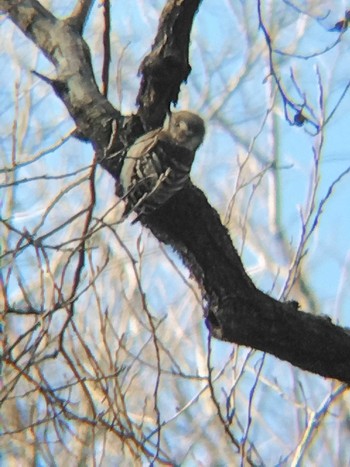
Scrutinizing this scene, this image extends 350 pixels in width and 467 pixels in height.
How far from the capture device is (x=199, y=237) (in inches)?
120

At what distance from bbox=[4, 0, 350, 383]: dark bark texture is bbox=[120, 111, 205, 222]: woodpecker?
4 centimetres

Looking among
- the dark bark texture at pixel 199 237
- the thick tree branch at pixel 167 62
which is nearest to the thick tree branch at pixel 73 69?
the dark bark texture at pixel 199 237

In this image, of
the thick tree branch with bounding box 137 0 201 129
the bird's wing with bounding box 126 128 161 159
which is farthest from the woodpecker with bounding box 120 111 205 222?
the thick tree branch with bounding box 137 0 201 129

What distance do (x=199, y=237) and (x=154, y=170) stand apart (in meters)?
0.53

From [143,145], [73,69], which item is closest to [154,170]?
[143,145]

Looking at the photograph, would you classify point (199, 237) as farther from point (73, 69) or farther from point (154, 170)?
point (73, 69)

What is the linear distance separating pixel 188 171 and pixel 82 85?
1.55 feet

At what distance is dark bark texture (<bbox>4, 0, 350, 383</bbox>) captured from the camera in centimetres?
298

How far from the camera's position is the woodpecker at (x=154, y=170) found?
3.14 meters

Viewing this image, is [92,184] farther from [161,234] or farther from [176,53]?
[176,53]

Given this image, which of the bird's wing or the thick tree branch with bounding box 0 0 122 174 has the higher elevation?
the thick tree branch with bounding box 0 0 122 174

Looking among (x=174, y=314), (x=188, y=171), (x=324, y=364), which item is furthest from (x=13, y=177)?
(x=324, y=364)

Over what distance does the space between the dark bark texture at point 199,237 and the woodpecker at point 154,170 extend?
0.12 ft

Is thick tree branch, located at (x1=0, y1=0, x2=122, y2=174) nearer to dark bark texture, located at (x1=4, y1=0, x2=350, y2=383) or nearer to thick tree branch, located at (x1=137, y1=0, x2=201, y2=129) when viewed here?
dark bark texture, located at (x1=4, y1=0, x2=350, y2=383)
